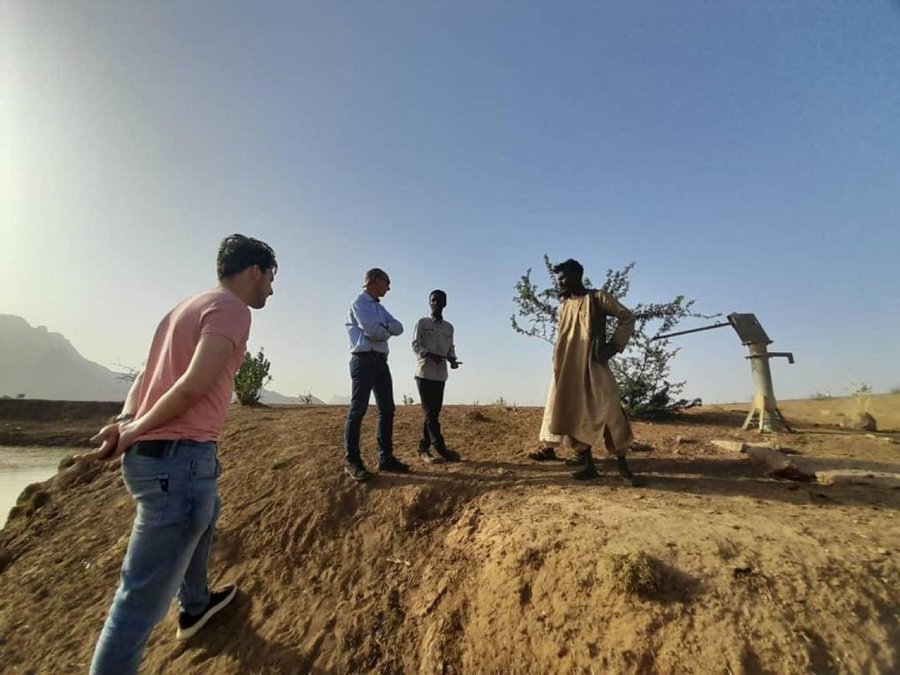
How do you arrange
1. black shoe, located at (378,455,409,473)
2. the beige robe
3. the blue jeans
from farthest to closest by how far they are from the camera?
black shoe, located at (378,455,409,473)
the beige robe
the blue jeans

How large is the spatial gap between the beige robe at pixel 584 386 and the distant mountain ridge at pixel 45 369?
100 meters

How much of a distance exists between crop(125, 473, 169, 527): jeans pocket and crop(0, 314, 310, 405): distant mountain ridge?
10185 cm

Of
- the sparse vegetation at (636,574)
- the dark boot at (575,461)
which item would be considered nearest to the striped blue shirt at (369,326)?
the dark boot at (575,461)

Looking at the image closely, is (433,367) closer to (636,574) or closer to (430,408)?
(430,408)

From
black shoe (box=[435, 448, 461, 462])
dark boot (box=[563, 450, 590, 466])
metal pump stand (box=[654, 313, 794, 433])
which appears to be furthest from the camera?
metal pump stand (box=[654, 313, 794, 433])

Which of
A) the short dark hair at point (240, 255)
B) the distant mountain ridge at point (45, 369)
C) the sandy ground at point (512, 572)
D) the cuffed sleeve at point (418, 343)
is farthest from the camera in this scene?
the distant mountain ridge at point (45, 369)

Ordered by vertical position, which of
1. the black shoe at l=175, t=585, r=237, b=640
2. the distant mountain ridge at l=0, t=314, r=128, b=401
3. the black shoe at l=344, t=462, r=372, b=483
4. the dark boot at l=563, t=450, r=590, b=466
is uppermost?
the distant mountain ridge at l=0, t=314, r=128, b=401

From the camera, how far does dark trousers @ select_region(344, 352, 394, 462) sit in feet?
13.6

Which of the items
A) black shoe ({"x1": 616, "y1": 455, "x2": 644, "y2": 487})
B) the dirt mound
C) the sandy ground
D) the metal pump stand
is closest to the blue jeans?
the sandy ground

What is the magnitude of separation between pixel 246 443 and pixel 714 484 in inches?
233

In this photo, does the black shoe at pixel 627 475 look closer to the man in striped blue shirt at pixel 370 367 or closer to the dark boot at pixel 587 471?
the dark boot at pixel 587 471

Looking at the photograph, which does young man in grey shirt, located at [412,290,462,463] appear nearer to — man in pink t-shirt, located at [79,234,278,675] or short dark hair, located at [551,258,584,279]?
short dark hair, located at [551,258,584,279]

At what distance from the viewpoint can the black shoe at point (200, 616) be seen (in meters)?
2.93

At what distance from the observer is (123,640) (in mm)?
→ 1855
